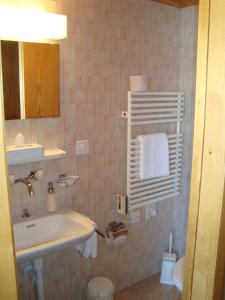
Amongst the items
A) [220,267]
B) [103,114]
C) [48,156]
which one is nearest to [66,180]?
[48,156]

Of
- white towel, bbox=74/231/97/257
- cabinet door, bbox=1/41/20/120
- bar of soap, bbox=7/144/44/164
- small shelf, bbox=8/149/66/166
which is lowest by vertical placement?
white towel, bbox=74/231/97/257

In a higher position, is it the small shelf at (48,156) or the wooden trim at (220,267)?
the small shelf at (48,156)

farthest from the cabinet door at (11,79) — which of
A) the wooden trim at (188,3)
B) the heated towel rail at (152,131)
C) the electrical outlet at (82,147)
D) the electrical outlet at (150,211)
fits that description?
the wooden trim at (188,3)

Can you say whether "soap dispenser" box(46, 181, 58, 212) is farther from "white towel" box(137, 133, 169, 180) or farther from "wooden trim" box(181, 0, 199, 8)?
"wooden trim" box(181, 0, 199, 8)

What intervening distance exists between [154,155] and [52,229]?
0.97 metres

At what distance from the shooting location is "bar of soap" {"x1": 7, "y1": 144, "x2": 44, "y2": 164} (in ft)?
5.69

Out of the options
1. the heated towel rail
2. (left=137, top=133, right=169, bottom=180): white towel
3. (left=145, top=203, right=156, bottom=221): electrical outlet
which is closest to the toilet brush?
(left=145, top=203, right=156, bottom=221): electrical outlet

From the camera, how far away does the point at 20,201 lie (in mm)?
1948

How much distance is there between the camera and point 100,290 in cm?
224

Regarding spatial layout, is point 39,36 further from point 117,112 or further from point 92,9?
point 117,112

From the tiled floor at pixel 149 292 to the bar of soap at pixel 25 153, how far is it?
1.47 m

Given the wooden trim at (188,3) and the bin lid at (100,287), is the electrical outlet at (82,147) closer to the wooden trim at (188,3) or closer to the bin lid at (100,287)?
the bin lid at (100,287)

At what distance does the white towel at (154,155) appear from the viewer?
2.39 m

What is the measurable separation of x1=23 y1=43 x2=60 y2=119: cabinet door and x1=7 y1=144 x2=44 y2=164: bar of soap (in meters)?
0.19
